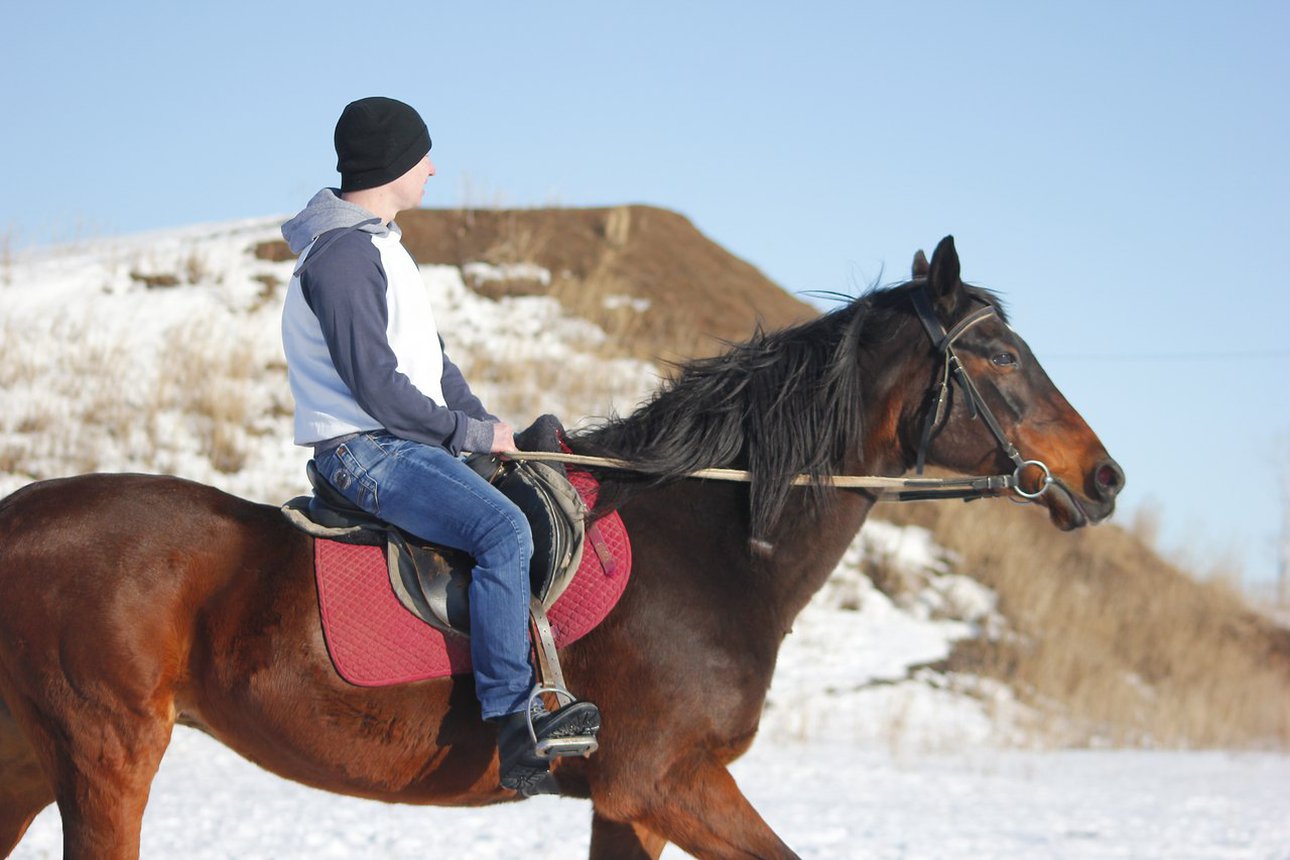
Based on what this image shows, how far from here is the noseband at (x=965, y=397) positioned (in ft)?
13.7

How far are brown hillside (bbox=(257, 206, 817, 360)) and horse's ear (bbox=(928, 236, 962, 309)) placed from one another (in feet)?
47.1

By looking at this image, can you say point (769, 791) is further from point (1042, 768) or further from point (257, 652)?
point (257, 652)

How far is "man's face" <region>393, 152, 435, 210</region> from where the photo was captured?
4.16 meters

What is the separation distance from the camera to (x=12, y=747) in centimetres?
420

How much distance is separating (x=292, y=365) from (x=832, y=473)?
190cm

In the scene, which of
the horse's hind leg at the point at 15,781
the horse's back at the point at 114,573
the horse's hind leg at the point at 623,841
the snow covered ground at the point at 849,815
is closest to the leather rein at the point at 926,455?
the horse's back at the point at 114,573

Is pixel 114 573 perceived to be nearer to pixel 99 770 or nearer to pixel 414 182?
pixel 99 770

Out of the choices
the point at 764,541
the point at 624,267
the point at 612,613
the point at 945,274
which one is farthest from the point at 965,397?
the point at 624,267

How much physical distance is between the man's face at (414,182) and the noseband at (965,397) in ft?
6.00

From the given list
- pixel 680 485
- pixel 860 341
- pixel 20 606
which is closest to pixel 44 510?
pixel 20 606

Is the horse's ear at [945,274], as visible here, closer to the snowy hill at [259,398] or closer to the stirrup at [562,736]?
the stirrup at [562,736]

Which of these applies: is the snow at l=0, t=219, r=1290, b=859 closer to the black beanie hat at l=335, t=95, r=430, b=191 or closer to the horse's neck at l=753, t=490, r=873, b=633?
the horse's neck at l=753, t=490, r=873, b=633

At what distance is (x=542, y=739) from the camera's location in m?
3.68

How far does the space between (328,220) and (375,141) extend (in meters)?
0.32
